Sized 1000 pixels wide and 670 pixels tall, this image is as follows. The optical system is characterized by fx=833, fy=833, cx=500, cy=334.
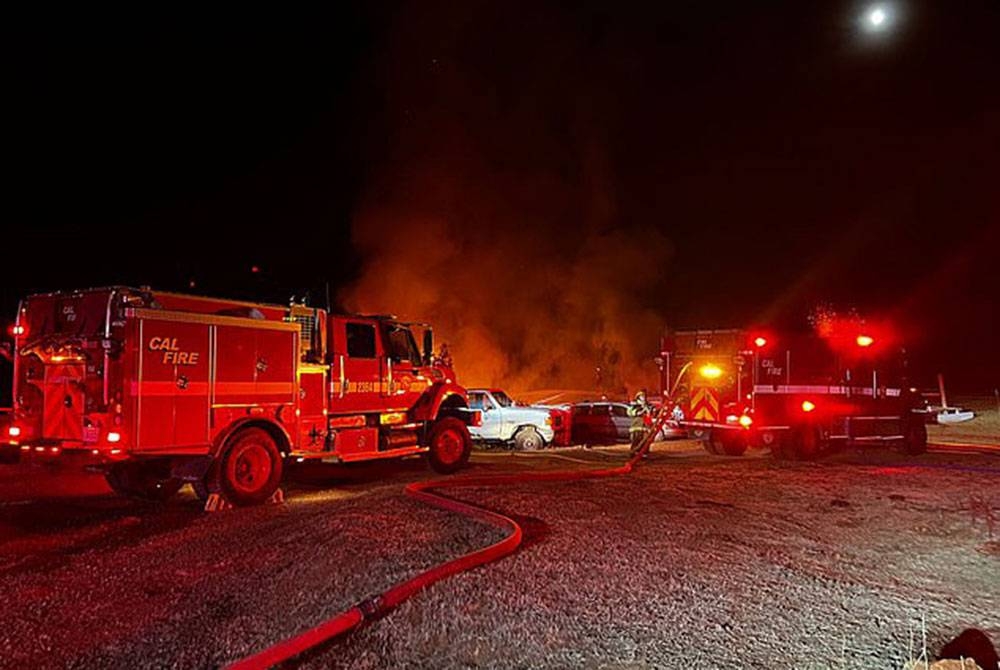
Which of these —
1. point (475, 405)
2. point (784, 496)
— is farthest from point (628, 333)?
point (784, 496)

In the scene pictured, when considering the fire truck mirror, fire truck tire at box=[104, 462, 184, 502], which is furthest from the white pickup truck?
fire truck tire at box=[104, 462, 184, 502]

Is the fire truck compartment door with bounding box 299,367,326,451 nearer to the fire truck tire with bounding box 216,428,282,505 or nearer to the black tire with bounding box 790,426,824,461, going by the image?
the fire truck tire with bounding box 216,428,282,505

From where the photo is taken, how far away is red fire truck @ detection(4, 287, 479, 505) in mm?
9141

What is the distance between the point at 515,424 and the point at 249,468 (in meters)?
8.43

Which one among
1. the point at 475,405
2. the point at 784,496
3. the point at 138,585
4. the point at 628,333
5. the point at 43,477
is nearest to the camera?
the point at 138,585

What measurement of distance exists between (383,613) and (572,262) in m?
30.1

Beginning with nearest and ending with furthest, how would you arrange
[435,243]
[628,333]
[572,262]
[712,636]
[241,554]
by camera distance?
[712,636] → [241,554] → [435,243] → [572,262] → [628,333]

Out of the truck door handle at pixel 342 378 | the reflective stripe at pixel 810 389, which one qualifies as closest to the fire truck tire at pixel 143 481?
the truck door handle at pixel 342 378

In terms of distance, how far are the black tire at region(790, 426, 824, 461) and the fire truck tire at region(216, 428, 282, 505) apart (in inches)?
389

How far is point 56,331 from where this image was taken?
977 centimetres

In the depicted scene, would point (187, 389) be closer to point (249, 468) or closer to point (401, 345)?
point (249, 468)

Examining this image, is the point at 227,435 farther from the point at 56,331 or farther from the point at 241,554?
the point at 241,554

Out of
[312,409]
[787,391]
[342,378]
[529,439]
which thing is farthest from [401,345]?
[787,391]

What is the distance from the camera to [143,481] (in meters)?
10.5
